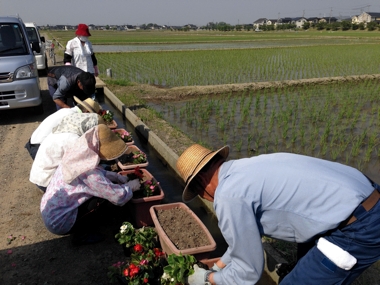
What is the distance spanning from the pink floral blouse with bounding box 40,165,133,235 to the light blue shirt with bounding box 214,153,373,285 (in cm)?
147

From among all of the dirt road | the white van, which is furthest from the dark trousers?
the white van

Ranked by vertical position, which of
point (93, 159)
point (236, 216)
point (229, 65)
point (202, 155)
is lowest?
point (229, 65)

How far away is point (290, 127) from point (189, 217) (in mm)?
4257

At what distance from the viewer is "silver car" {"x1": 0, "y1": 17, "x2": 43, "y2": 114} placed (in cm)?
661

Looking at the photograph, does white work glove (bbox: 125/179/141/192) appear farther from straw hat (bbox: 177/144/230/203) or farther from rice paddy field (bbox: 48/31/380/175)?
rice paddy field (bbox: 48/31/380/175)

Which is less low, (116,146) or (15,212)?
(116,146)

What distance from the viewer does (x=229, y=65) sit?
14.9 meters

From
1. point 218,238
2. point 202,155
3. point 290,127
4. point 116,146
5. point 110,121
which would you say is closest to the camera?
point 202,155

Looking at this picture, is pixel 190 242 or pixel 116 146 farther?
pixel 116 146

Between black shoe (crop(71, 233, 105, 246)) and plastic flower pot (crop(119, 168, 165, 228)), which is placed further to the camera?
plastic flower pot (crop(119, 168, 165, 228))

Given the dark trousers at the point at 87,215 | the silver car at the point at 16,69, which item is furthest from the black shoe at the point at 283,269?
the silver car at the point at 16,69

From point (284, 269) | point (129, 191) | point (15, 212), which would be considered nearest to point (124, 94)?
point (15, 212)

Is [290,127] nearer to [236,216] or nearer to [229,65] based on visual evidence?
[236,216]

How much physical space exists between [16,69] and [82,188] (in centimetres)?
460
